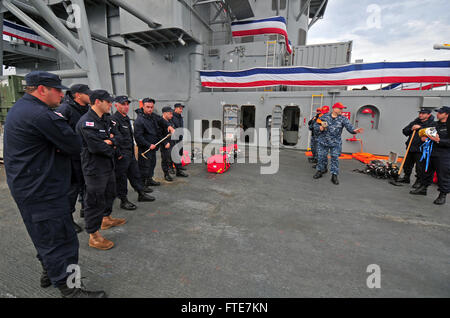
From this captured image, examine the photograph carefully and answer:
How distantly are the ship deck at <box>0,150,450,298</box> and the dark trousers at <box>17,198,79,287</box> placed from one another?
37 centimetres

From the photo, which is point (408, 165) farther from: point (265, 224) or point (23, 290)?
point (23, 290)

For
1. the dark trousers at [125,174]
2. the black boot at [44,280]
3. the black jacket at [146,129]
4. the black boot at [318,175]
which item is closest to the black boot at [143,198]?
the dark trousers at [125,174]

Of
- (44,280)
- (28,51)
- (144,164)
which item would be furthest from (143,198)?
(28,51)

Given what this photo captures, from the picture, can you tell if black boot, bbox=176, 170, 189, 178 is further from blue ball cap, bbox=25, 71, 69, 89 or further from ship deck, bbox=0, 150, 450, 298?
blue ball cap, bbox=25, 71, 69, 89

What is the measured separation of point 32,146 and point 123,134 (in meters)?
1.84

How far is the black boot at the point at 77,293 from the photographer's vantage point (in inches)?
67.2

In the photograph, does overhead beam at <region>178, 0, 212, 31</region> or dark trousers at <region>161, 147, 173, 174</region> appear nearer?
dark trousers at <region>161, 147, 173, 174</region>

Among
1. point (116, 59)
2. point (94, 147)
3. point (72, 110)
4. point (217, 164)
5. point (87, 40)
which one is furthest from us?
point (116, 59)

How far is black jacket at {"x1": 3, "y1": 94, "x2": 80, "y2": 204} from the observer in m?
1.52

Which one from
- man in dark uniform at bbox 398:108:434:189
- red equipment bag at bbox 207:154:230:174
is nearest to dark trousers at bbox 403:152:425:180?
man in dark uniform at bbox 398:108:434:189

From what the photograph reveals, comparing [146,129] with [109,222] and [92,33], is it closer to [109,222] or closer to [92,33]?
[109,222]

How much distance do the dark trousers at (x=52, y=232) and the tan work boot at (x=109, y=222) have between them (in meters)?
1.27

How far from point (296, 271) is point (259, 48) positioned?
1042 cm

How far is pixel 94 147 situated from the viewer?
A: 2.36 meters
